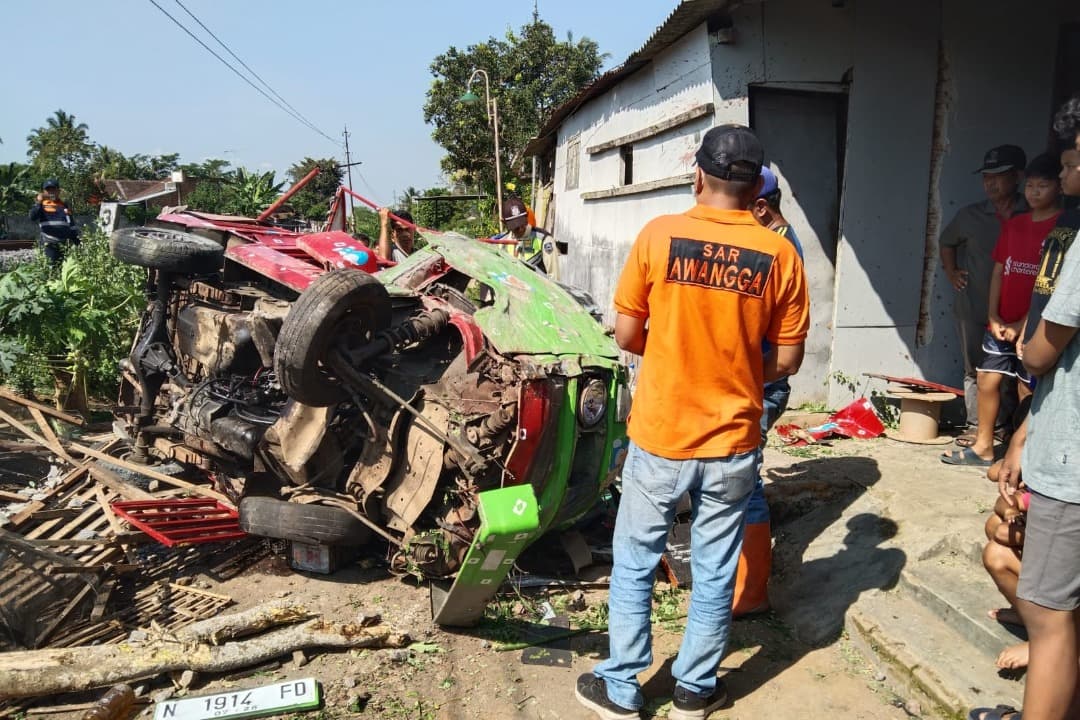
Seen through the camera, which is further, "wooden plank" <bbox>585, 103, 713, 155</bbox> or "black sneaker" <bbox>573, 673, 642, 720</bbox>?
"wooden plank" <bbox>585, 103, 713, 155</bbox>

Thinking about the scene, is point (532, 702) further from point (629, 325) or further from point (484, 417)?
point (629, 325)

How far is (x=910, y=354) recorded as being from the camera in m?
6.67

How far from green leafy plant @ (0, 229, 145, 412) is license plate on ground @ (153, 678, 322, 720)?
16.6ft

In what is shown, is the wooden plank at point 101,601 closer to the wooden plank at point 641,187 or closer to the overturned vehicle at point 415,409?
the overturned vehicle at point 415,409

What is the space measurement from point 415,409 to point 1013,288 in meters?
3.53

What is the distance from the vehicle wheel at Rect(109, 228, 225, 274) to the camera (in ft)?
16.4

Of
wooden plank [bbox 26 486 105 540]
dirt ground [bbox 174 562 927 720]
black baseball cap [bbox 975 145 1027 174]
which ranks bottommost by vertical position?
dirt ground [bbox 174 562 927 720]

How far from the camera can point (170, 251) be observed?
4.99m

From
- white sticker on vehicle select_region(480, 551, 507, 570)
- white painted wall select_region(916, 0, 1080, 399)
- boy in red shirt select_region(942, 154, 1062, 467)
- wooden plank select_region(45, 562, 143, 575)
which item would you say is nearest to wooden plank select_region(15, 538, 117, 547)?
wooden plank select_region(45, 562, 143, 575)

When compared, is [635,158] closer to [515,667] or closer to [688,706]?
[515,667]

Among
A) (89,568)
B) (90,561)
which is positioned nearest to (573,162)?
(90,561)

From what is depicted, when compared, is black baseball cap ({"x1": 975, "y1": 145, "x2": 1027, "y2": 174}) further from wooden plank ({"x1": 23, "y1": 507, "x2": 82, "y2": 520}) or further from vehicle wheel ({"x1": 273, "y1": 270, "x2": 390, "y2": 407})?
wooden plank ({"x1": 23, "y1": 507, "x2": 82, "y2": 520})

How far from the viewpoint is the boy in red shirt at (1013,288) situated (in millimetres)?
4285

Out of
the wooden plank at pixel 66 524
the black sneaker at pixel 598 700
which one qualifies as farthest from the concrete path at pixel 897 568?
the wooden plank at pixel 66 524
